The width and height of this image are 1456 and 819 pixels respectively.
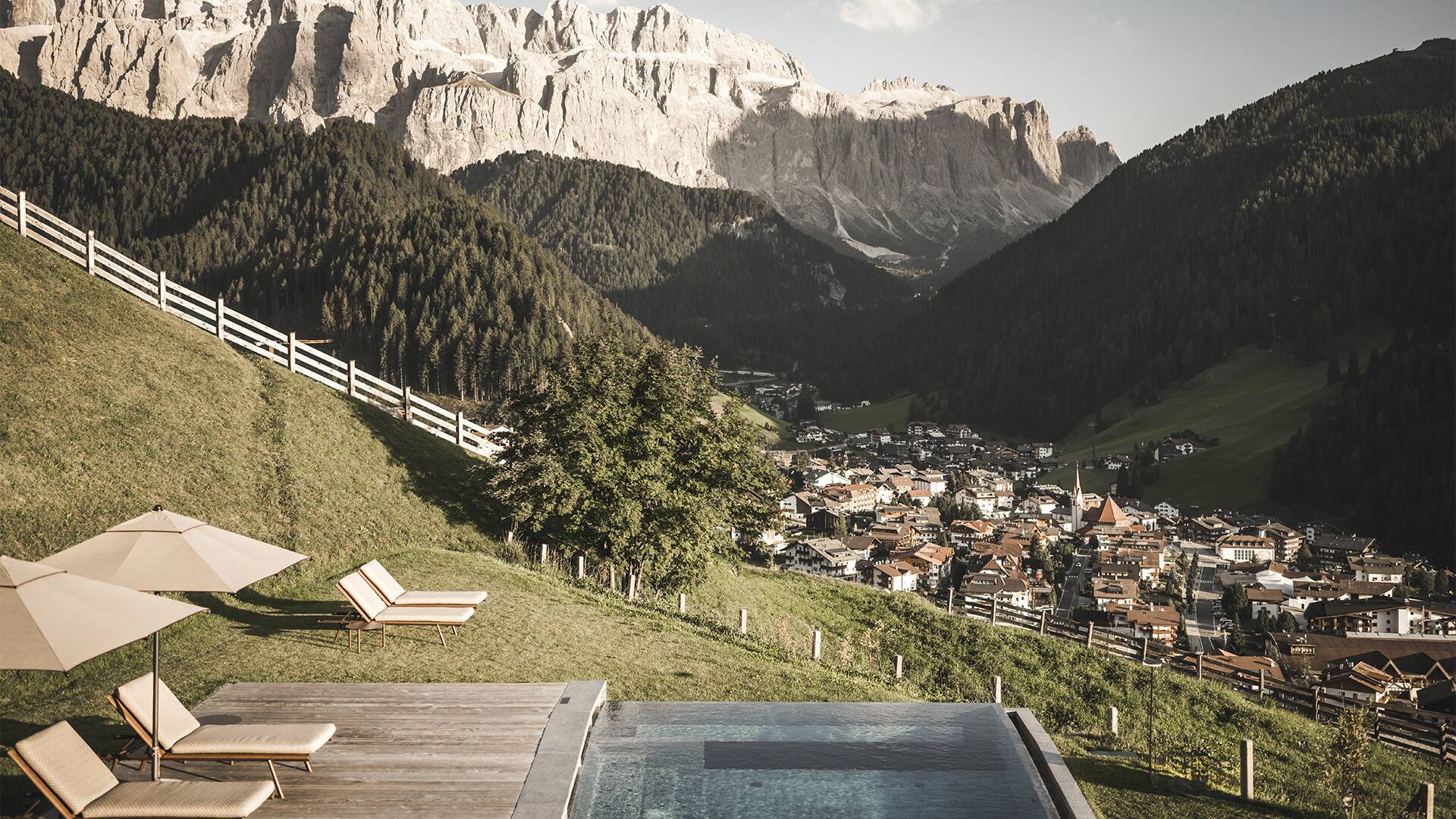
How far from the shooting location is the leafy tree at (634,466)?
2697cm

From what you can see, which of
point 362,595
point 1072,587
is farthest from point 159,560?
point 1072,587

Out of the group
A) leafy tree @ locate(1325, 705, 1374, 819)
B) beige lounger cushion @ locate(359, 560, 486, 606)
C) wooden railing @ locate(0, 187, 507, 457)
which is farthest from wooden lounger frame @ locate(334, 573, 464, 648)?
leafy tree @ locate(1325, 705, 1374, 819)

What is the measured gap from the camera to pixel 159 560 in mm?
10797

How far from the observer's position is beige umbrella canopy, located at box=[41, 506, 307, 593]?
10.5 m

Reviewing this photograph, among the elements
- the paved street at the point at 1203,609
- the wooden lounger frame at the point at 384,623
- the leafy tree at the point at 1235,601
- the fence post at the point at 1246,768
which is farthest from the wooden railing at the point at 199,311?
the leafy tree at the point at 1235,601

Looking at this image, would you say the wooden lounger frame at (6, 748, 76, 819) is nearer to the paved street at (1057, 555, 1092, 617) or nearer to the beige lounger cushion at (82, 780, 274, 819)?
the beige lounger cushion at (82, 780, 274, 819)

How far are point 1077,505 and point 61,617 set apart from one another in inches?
5715

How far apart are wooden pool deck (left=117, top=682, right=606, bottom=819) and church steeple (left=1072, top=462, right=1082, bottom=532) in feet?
428

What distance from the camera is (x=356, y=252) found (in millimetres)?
140750

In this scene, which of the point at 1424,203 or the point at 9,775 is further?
the point at 1424,203

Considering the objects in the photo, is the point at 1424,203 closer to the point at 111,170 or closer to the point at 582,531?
the point at 582,531

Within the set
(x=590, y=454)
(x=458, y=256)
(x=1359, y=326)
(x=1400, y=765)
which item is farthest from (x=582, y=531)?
(x=1359, y=326)

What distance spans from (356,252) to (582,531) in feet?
414

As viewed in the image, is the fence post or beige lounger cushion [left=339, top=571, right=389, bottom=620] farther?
beige lounger cushion [left=339, top=571, right=389, bottom=620]
